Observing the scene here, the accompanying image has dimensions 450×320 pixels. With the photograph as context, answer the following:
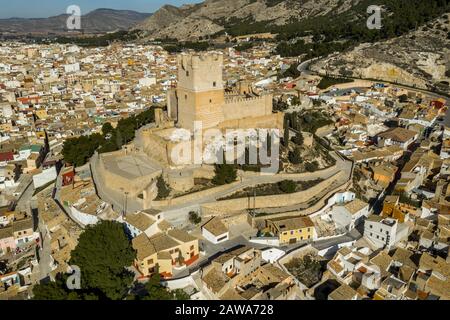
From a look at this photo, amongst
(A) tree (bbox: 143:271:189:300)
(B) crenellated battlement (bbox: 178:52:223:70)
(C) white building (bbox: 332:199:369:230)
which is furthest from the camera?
(B) crenellated battlement (bbox: 178:52:223:70)

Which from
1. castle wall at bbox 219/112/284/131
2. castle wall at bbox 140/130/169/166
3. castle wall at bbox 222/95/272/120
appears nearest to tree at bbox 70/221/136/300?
castle wall at bbox 140/130/169/166

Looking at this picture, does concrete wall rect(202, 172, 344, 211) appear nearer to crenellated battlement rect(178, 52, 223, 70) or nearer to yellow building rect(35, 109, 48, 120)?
crenellated battlement rect(178, 52, 223, 70)

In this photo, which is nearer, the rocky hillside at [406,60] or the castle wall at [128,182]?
the castle wall at [128,182]

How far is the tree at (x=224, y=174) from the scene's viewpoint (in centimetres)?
1889

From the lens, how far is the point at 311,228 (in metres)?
17.7

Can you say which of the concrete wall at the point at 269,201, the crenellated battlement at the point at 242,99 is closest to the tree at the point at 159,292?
the concrete wall at the point at 269,201

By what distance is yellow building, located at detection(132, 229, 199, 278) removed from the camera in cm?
1505

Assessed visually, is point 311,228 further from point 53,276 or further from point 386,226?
point 53,276

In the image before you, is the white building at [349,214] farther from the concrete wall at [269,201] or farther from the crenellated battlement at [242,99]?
the crenellated battlement at [242,99]

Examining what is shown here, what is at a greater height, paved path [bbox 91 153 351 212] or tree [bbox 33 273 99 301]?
paved path [bbox 91 153 351 212]

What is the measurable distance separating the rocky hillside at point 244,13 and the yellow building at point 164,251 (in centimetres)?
7365

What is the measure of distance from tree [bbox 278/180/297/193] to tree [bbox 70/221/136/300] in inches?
299

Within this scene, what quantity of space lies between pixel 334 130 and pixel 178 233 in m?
18.9
